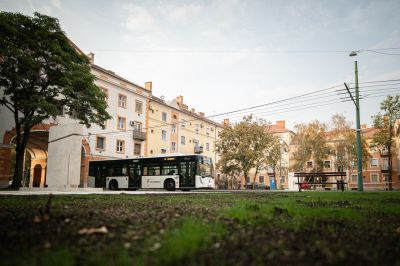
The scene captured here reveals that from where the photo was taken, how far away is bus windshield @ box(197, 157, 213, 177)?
972 inches

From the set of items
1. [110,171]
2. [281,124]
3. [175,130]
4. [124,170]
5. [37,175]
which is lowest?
[37,175]

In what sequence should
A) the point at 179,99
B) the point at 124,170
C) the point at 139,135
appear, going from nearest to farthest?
the point at 124,170 → the point at 139,135 → the point at 179,99

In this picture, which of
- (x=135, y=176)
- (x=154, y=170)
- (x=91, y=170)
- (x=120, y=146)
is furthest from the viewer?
(x=120, y=146)

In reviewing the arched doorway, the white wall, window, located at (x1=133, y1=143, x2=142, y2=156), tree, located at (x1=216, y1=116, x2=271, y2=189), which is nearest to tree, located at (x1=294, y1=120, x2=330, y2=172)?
tree, located at (x1=216, y1=116, x2=271, y2=189)

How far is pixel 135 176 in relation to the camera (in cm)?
2683

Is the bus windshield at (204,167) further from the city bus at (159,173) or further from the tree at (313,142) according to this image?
the tree at (313,142)

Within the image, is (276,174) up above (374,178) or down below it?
above

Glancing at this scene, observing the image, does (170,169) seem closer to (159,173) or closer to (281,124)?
(159,173)

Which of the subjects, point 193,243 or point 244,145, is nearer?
point 193,243

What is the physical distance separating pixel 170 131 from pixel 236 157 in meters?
13.2

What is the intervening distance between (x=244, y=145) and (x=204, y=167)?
56.3 ft

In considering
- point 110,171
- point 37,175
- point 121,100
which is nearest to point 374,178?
point 121,100

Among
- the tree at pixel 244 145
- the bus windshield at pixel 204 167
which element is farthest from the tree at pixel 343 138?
the bus windshield at pixel 204 167

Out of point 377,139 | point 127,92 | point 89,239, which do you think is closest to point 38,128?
point 127,92
